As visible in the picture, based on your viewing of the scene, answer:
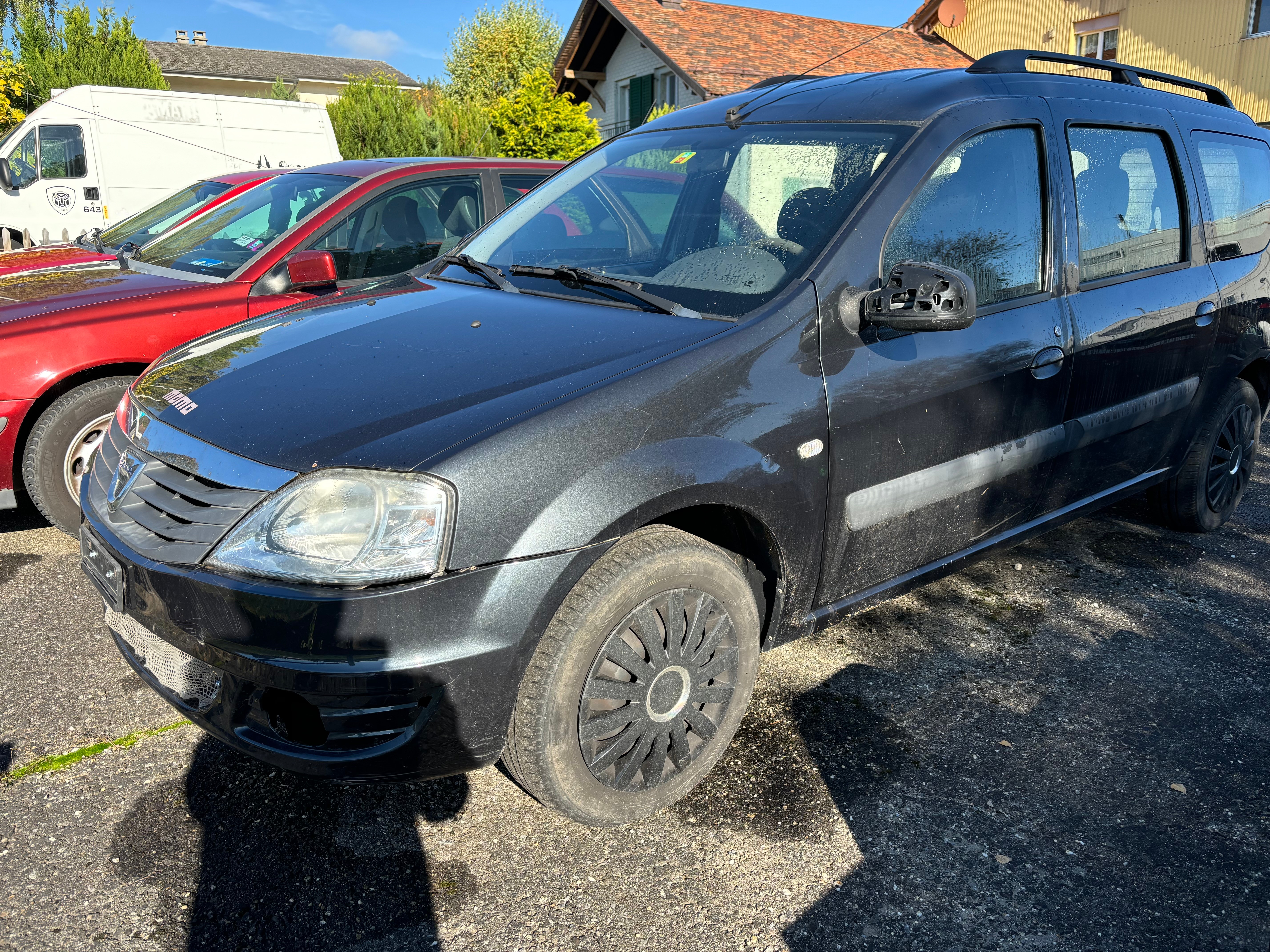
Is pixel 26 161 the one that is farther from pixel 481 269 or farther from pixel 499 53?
pixel 499 53

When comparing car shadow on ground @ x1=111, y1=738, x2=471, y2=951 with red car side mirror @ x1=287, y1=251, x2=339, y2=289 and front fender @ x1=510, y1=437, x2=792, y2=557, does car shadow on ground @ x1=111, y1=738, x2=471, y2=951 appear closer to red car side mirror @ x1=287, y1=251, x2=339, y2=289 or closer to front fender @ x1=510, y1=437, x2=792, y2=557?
front fender @ x1=510, y1=437, x2=792, y2=557

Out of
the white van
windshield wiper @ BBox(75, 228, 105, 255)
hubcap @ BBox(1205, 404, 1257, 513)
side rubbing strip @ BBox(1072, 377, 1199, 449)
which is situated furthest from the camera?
the white van

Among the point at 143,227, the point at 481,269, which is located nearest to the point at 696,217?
the point at 481,269

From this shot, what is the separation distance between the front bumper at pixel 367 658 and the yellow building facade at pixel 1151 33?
16861 millimetres

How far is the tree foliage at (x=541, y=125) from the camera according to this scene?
1809cm

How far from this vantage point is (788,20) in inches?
977

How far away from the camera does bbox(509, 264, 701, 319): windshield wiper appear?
8.62 ft

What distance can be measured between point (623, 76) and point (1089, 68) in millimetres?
23234

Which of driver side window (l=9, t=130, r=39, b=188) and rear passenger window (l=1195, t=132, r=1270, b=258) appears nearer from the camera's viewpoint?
rear passenger window (l=1195, t=132, r=1270, b=258)

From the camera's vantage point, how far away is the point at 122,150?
512 inches

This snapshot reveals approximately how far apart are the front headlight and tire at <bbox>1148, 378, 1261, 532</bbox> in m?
3.53

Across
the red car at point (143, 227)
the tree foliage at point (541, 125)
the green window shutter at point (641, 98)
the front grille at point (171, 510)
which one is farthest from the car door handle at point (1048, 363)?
the green window shutter at point (641, 98)

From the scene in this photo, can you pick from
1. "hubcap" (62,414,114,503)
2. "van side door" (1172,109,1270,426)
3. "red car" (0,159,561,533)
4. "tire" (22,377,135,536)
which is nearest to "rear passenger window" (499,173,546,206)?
"red car" (0,159,561,533)

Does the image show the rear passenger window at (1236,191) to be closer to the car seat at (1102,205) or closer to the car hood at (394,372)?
the car seat at (1102,205)
